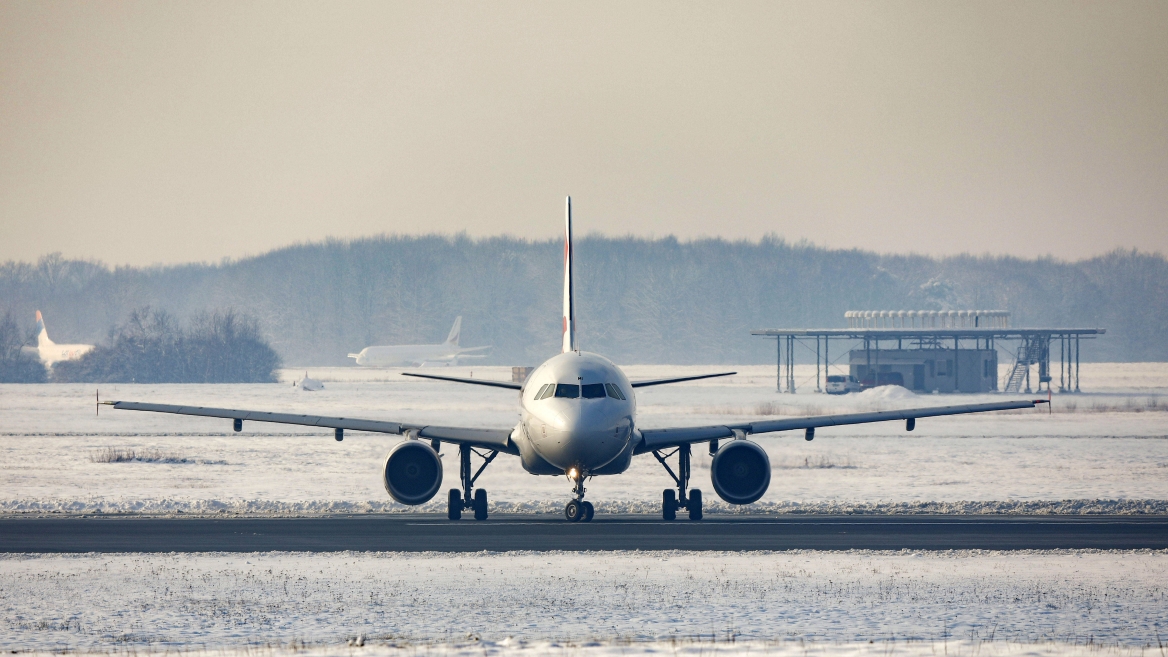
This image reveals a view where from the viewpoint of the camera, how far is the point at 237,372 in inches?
5674

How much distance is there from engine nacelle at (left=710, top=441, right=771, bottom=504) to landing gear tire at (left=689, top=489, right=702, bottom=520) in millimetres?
488

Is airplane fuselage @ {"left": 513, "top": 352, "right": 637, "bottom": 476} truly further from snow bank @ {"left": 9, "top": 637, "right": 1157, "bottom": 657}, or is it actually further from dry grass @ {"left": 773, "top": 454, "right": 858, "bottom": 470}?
dry grass @ {"left": 773, "top": 454, "right": 858, "bottom": 470}

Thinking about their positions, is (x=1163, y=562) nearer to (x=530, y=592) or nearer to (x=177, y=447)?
(x=530, y=592)

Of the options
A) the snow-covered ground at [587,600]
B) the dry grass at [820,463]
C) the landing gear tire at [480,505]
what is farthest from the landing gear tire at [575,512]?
the dry grass at [820,463]

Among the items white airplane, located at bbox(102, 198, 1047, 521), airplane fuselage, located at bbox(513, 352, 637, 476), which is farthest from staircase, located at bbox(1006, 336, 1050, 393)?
Answer: airplane fuselage, located at bbox(513, 352, 637, 476)

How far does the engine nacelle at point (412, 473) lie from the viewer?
2828 centimetres

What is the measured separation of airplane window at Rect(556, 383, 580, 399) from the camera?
26.3 m

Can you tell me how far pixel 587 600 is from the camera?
17.7 metres

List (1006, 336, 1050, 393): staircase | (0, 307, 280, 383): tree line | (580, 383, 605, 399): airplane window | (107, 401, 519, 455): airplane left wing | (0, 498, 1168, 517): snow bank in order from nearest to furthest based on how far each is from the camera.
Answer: (580, 383, 605, 399): airplane window
(107, 401, 519, 455): airplane left wing
(0, 498, 1168, 517): snow bank
(1006, 336, 1050, 393): staircase
(0, 307, 280, 383): tree line

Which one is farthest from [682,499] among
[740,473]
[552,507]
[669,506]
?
[552,507]

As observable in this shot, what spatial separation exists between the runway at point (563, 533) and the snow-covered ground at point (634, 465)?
2.55 m

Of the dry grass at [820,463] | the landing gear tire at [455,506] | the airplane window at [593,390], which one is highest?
the airplane window at [593,390]

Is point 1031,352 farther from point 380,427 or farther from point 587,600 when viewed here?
point 587,600

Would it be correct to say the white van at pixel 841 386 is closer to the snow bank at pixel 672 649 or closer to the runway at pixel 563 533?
the runway at pixel 563 533
